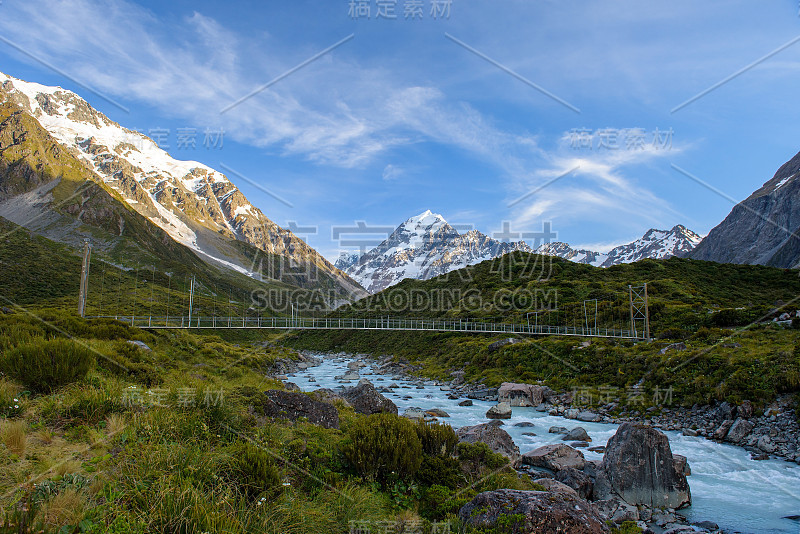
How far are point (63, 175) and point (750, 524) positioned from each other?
232m

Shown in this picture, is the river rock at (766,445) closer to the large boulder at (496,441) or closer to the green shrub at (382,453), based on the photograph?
the large boulder at (496,441)

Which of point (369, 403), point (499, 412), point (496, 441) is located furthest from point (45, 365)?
point (499, 412)

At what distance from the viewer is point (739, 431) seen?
16.9 m

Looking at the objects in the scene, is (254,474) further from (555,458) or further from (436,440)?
(555,458)

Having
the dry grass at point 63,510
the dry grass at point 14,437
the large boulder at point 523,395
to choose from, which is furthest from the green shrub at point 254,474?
the large boulder at point 523,395

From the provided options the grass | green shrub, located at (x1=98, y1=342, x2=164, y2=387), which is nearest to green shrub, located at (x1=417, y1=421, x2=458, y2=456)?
the grass

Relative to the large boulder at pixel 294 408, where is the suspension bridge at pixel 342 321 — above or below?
above

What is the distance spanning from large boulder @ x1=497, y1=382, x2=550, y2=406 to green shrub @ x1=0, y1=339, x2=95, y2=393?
76.6ft

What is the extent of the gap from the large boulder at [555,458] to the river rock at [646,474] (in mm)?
1157

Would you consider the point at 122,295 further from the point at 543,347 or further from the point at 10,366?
the point at 10,366

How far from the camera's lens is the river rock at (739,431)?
1678 centimetres

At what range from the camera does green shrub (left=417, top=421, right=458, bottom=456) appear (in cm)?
984

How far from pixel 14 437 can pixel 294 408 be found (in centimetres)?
618

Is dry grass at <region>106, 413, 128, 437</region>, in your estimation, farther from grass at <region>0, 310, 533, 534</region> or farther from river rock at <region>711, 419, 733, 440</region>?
river rock at <region>711, 419, 733, 440</region>
